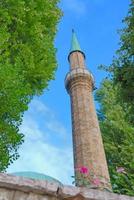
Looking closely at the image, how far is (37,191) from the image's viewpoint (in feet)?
9.27

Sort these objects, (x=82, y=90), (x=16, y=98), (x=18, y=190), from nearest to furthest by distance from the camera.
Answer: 1. (x=18, y=190)
2. (x=16, y=98)
3. (x=82, y=90)

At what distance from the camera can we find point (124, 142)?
18.2m

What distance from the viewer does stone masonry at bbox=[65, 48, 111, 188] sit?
16625 millimetres

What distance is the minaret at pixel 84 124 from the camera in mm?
16625

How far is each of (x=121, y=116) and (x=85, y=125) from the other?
254 centimetres

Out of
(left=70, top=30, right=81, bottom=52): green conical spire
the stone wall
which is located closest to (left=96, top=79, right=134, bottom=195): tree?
(left=70, top=30, right=81, bottom=52): green conical spire

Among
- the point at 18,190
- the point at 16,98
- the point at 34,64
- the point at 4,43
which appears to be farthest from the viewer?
the point at 34,64

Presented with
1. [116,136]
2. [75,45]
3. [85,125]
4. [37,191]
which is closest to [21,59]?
[37,191]

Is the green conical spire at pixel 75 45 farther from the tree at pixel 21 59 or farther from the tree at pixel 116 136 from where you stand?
the tree at pixel 21 59

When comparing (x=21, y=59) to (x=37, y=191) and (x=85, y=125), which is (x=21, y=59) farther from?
(x=85, y=125)

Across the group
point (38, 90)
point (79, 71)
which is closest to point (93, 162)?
point (79, 71)

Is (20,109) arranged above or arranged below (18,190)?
above

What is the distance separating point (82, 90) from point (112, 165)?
4695 mm

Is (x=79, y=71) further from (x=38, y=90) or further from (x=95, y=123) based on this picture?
(x=38, y=90)
